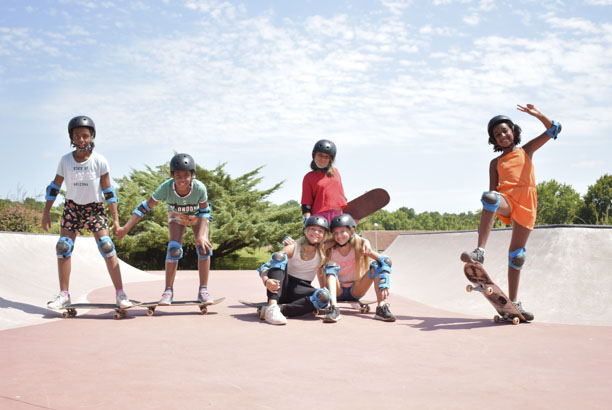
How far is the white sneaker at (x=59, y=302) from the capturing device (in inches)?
180

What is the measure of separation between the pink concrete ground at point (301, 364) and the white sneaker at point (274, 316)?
122mm

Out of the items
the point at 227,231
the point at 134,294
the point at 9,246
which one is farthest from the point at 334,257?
the point at 227,231

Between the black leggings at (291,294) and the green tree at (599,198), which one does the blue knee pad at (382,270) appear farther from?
the green tree at (599,198)

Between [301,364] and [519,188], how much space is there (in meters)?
3.03

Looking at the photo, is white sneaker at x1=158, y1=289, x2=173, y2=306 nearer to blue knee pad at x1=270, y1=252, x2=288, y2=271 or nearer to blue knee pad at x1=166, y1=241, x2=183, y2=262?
blue knee pad at x1=166, y1=241, x2=183, y2=262

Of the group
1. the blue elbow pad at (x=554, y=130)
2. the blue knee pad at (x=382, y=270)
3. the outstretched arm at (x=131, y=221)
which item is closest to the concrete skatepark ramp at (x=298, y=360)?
the blue knee pad at (x=382, y=270)

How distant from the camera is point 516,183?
181 inches

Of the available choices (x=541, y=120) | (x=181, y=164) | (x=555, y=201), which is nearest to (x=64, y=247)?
(x=181, y=164)

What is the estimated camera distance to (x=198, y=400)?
224cm

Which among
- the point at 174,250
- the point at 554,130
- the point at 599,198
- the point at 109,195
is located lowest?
the point at 174,250

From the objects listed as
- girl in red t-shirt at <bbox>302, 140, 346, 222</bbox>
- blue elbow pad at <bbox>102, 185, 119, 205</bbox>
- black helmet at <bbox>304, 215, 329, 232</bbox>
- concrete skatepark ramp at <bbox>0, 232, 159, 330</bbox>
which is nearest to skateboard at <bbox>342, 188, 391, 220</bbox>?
girl in red t-shirt at <bbox>302, 140, 346, 222</bbox>

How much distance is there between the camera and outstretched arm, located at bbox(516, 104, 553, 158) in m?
4.64

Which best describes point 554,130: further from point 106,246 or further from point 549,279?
point 106,246

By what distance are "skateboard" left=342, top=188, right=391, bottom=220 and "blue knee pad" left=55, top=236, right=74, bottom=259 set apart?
10.7ft
